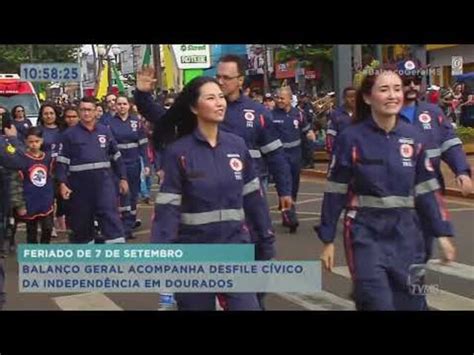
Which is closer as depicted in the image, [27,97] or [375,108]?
[375,108]

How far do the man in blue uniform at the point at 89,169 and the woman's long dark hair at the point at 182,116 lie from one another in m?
1.37

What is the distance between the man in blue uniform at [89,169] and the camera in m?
6.62

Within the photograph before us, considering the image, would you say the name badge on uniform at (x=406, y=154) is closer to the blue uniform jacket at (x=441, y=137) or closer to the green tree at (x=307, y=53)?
the blue uniform jacket at (x=441, y=137)

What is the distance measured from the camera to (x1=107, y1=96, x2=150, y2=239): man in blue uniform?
675cm

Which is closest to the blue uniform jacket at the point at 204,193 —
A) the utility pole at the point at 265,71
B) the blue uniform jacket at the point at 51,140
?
the utility pole at the point at 265,71

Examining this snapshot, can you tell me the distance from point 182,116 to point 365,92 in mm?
1046

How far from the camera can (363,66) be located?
529cm

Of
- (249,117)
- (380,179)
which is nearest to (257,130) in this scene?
(249,117)

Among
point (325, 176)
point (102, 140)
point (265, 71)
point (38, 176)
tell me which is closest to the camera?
point (325, 176)

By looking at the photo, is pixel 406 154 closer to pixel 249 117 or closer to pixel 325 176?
pixel 325 176

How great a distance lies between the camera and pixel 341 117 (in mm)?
5410
